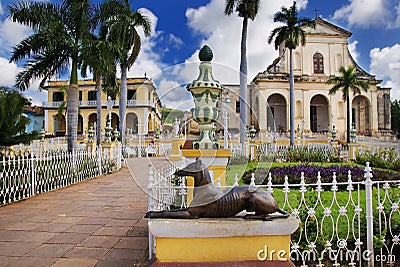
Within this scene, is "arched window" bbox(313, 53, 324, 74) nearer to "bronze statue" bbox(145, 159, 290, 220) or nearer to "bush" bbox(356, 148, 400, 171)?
"bush" bbox(356, 148, 400, 171)

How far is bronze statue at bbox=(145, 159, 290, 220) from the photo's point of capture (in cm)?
235

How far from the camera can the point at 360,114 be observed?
3350cm

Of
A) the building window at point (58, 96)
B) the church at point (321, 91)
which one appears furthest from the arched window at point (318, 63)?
the building window at point (58, 96)

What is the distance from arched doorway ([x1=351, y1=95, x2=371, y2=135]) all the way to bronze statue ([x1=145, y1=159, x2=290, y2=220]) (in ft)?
113

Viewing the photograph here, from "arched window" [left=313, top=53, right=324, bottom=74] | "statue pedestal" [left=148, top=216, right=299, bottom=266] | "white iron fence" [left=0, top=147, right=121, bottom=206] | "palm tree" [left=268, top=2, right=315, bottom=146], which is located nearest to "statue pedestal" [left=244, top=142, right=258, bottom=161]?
"statue pedestal" [left=148, top=216, right=299, bottom=266]

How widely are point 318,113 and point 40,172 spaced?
1207 inches

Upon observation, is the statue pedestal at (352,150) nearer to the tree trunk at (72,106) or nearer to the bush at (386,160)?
the bush at (386,160)

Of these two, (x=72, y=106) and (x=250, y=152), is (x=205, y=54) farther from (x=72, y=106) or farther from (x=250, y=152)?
(x=72, y=106)

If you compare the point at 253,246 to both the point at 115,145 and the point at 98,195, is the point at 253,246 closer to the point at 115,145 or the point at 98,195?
the point at 98,195

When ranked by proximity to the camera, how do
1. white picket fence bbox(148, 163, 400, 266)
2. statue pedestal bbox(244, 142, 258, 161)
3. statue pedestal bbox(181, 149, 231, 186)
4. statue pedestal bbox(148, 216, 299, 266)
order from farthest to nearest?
white picket fence bbox(148, 163, 400, 266) < statue pedestal bbox(181, 149, 231, 186) < statue pedestal bbox(244, 142, 258, 161) < statue pedestal bbox(148, 216, 299, 266)

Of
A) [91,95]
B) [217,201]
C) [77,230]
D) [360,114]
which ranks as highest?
[91,95]

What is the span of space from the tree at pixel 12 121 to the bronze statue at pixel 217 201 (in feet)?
22.4

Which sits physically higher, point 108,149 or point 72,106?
point 72,106

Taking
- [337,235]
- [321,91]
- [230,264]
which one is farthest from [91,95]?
[230,264]
